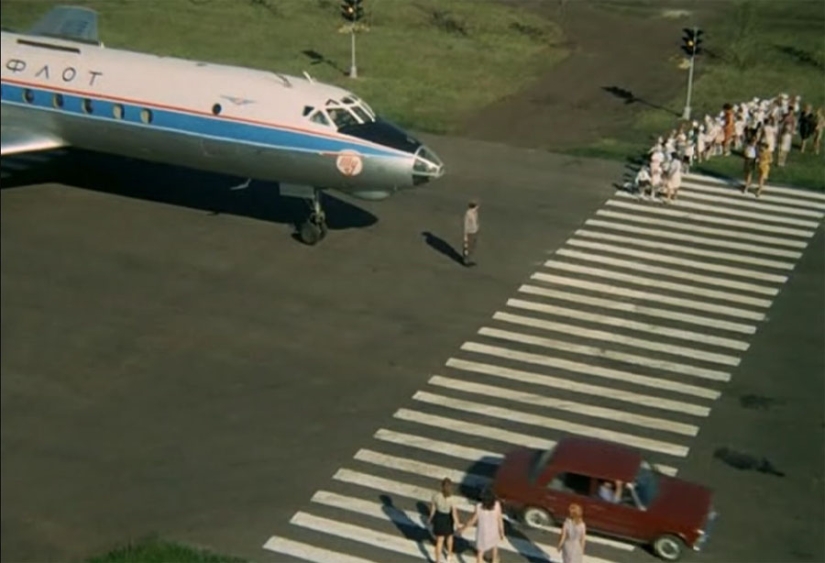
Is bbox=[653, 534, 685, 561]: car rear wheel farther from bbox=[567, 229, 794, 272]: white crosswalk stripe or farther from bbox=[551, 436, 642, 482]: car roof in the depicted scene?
bbox=[567, 229, 794, 272]: white crosswalk stripe

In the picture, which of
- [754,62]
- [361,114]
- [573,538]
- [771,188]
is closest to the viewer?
[573,538]

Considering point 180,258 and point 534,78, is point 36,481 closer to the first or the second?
point 180,258

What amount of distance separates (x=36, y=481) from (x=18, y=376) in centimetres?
171

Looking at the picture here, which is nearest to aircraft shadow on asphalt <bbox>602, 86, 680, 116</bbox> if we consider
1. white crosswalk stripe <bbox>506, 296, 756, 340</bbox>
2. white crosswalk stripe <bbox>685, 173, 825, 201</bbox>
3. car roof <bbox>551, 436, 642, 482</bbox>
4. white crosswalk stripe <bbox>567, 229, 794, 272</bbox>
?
white crosswalk stripe <bbox>685, 173, 825, 201</bbox>

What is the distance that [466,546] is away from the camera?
61.8 feet

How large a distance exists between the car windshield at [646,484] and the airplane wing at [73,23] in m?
9.81

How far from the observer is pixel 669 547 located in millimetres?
18469

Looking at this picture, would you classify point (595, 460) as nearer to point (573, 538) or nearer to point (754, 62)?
point (573, 538)

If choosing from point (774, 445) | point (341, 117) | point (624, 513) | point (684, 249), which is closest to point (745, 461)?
point (774, 445)

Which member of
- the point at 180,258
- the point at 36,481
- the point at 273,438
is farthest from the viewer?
the point at 180,258

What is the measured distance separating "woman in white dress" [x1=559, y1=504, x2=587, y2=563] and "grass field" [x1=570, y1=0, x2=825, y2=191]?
22944mm

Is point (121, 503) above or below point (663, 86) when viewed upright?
above

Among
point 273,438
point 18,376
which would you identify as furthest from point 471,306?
point 18,376

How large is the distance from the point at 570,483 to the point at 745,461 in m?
4.09
